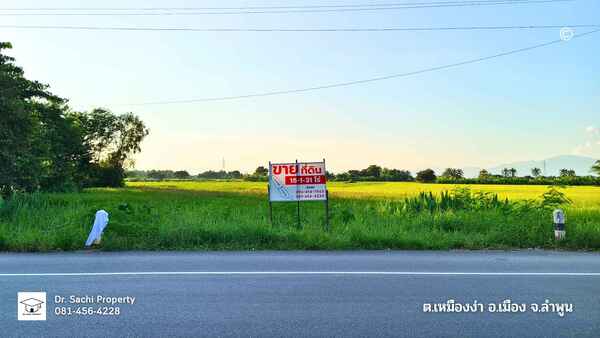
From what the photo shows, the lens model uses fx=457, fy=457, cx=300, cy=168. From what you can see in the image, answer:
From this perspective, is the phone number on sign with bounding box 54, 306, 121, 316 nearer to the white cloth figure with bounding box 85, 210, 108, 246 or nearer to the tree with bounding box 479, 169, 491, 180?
the white cloth figure with bounding box 85, 210, 108, 246

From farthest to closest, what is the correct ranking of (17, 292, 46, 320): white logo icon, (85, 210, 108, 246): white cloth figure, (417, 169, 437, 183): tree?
(417, 169, 437, 183): tree, (85, 210, 108, 246): white cloth figure, (17, 292, 46, 320): white logo icon

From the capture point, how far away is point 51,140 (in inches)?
Result: 1752

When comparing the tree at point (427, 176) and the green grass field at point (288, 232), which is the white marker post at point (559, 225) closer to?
the green grass field at point (288, 232)

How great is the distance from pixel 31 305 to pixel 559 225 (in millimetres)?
11209

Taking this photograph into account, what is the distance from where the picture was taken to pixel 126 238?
1125 cm

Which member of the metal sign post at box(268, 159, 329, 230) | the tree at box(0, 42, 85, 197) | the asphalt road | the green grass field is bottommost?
the asphalt road

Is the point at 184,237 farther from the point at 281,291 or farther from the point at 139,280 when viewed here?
the point at 281,291

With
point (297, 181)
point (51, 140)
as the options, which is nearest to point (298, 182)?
point (297, 181)

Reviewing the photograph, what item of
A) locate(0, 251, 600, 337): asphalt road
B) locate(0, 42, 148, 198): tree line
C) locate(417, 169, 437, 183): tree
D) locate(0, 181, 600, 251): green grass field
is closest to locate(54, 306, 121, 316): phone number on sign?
locate(0, 251, 600, 337): asphalt road

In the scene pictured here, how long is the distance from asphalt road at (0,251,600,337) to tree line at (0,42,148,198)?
17.7 meters

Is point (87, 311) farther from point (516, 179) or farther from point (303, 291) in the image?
point (516, 179)

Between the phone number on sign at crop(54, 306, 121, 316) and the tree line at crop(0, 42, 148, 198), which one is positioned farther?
the tree line at crop(0, 42, 148, 198)

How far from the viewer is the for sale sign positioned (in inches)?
526

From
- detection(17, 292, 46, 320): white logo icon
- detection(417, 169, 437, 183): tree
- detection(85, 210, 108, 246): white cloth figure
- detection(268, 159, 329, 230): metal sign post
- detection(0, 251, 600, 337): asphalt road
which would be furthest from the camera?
detection(417, 169, 437, 183): tree
